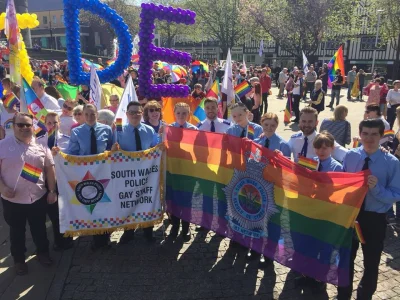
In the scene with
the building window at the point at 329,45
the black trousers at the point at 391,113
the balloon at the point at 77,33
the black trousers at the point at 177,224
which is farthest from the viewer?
the building window at the point at 329,45

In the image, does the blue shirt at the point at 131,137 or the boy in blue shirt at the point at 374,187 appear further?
the blue shirt at the point at 131,137

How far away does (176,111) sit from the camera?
509 cm

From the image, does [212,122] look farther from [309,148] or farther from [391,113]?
[391,113]

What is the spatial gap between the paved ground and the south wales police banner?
41 cm

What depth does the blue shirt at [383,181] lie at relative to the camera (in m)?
3.16

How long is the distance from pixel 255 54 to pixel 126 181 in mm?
53099

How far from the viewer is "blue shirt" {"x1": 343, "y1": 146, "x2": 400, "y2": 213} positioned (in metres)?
3.16

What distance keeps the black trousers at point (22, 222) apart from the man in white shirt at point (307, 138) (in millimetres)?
3199

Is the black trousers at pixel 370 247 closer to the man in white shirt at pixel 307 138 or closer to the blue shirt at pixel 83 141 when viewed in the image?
the man in white shirt at pixel 307 138

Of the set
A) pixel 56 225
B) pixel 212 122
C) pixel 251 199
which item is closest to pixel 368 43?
pixel 212 122

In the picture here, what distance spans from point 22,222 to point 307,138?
3.59 metres

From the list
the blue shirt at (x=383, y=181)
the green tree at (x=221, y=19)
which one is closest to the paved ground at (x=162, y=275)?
the blue shirt at (x=383, y=181)

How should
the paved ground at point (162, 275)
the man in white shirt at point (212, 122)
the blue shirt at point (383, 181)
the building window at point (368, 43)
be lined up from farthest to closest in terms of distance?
the building window at point (368, 43)
the man in white shirt at point (212, 122)
the paved ground at point (162, 275)
the blue shirt at point (383, 181)

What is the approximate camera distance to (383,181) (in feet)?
10.7
